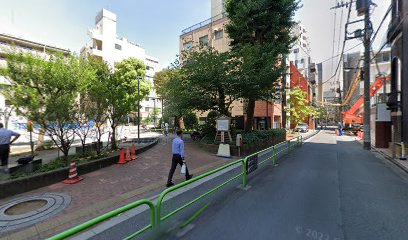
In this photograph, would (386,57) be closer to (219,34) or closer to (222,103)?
(219,34)

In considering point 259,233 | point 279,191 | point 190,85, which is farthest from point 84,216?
point 190,85

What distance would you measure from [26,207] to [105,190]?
5.88 feet

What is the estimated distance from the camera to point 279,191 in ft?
18.7

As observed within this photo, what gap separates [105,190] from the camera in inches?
228

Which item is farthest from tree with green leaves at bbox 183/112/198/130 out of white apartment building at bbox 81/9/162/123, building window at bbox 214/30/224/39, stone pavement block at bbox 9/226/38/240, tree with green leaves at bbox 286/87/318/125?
stone pavement block at bbox 9/226/38/240

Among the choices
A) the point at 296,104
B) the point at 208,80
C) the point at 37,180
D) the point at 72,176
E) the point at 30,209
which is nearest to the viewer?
the point at 30,209

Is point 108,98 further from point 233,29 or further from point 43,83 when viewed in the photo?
point 233,29

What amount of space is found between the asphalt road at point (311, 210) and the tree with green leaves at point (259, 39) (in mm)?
7224

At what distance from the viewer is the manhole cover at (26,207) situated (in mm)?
4457

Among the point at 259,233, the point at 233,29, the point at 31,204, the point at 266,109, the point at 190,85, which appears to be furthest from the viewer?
the point at 266,109

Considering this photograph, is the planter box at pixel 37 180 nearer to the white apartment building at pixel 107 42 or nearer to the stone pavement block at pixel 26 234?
the stone pavement block at pixel 26 234

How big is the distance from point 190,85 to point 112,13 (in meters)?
36.1

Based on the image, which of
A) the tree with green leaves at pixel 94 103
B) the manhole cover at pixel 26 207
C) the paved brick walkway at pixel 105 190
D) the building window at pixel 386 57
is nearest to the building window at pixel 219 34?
the tree with green leaves at pixel 94 103

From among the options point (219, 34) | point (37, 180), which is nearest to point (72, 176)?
point (37, 180)
